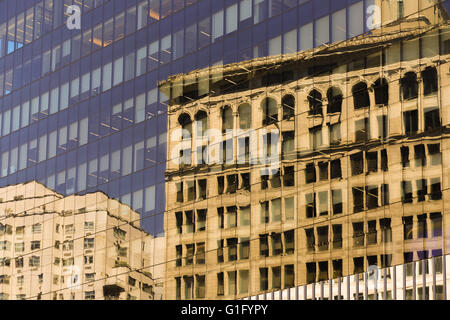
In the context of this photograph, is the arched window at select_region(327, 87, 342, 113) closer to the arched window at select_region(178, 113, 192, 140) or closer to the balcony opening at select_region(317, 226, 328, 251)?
the balcony opening at select_region(317, 226, 328, 251)

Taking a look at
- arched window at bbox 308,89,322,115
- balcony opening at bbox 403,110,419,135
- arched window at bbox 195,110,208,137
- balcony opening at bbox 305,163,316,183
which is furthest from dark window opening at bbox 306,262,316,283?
arched window at bbox 195,110,208,137

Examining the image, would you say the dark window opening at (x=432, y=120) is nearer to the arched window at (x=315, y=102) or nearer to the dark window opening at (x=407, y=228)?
the dark window opening at (x=407, y=228)

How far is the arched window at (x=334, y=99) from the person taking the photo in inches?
1983

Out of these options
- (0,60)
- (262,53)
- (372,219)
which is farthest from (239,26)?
(0,60)

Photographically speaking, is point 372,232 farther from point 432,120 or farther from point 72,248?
point 72,248

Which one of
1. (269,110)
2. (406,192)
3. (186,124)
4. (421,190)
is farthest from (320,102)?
(186,124)

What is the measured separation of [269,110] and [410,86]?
936cm

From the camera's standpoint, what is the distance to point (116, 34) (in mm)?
65000

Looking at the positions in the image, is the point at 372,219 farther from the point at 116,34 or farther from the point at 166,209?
the point at 116,34

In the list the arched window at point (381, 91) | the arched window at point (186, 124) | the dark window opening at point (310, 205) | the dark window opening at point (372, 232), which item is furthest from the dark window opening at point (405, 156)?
the arched window at point (186, 124)

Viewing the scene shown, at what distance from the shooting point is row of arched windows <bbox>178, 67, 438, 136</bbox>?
154ft

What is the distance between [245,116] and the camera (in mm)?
55469

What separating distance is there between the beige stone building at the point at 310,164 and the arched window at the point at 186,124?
0.07 meters

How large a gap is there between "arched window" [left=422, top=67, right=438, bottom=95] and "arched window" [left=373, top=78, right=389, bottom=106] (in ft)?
7.26
